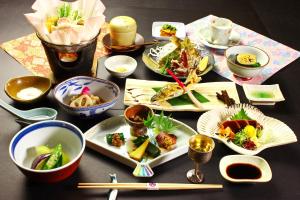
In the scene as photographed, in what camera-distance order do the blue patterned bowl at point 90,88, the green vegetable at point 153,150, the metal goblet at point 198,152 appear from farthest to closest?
the blue patterned bowl at point 90,88 < the green vegetable at point 153,150 < the metal goblet at point 198,152

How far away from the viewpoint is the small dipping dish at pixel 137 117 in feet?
4.04

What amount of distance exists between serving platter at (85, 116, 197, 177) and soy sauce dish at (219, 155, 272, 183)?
0.45ft

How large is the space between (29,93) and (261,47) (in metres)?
1.08

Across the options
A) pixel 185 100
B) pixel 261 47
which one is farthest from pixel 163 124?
pixel 261 47

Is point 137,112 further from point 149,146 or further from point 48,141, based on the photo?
point 48,141

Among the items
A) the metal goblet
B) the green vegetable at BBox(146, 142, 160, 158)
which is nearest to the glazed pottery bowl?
the green vegetable at BBox(146, 142, 160, 158)

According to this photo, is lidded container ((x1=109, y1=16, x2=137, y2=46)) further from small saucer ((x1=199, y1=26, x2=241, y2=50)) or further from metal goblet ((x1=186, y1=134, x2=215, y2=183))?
metal goblet ((x1=186, y1=134, x2=215, y2=183))

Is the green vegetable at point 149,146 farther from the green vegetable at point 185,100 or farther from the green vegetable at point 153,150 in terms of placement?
the green vegetable at point 185,100

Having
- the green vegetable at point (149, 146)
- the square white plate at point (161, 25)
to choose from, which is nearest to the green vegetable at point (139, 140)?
the green vegetable at point (149, 146)

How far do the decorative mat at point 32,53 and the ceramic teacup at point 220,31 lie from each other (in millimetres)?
493

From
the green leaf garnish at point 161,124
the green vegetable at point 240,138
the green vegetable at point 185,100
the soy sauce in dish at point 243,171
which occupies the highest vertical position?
the green leaf garnish at point 161,124

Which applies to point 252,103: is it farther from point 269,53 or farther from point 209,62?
point 269,53

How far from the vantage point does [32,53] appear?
1.67m

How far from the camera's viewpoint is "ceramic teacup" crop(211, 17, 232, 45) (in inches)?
68.6
